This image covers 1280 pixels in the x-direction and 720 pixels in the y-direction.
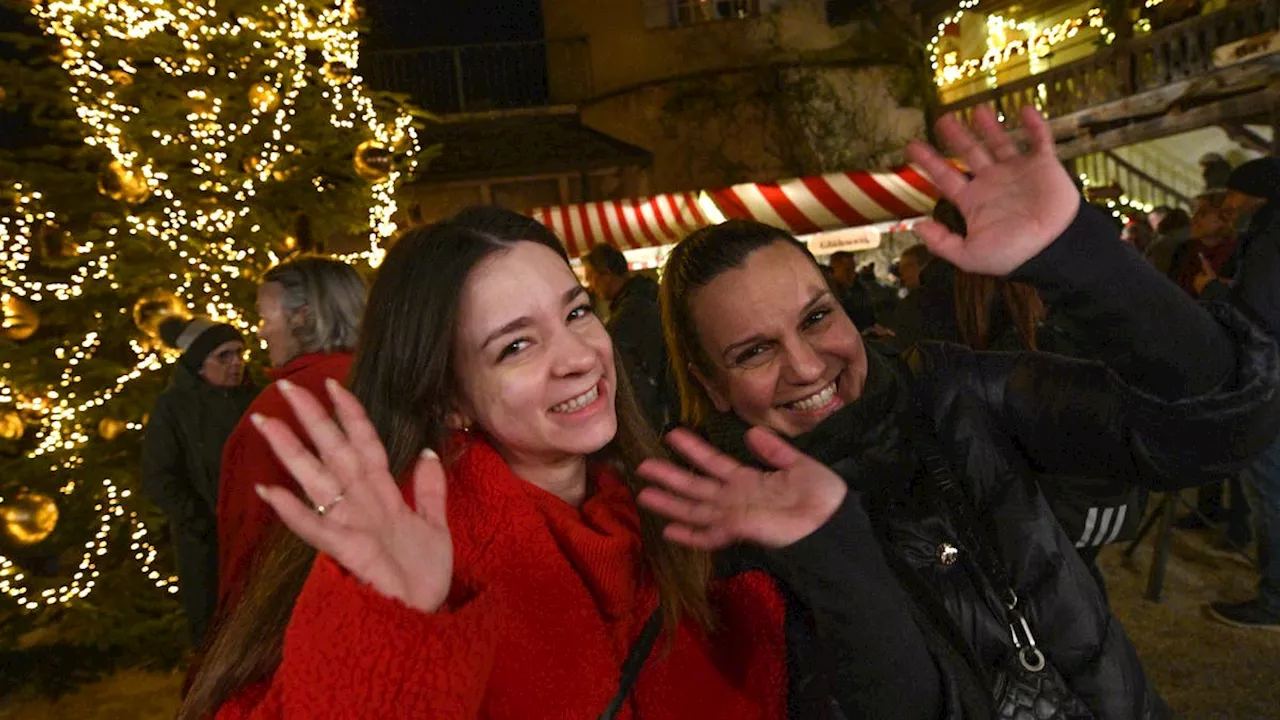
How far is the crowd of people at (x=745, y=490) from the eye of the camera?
1248mm

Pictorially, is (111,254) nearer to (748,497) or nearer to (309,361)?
(309,361)

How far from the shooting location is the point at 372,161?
21.6 ft

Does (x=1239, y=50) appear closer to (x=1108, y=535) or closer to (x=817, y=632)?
(x=1108, y=535)

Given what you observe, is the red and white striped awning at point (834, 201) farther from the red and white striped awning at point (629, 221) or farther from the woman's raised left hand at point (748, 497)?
the woman's raised left hand at point (748, 497)

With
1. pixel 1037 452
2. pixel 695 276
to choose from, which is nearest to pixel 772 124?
pixel 695 276

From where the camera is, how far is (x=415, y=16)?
1967 centimetres

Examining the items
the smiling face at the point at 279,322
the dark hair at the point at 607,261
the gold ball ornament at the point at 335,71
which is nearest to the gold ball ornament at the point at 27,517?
the smiling face at the point at 279,322

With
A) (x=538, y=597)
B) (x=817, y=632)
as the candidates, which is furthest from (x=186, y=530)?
(x=817, y=632)

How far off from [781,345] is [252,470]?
2.12 meters

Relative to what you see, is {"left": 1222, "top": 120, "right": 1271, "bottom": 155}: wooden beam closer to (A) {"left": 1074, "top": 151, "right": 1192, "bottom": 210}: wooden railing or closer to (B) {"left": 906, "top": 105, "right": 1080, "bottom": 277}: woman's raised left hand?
(A) {"left": 1074, "top": 151, "right": 1192, "bottom": 210}: wooden railing

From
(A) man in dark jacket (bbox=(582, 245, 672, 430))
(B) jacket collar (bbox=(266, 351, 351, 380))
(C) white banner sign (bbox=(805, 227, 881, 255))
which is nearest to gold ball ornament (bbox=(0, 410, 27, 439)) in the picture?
(B) jacket collar (bbox=(266, 351, 351, 380))

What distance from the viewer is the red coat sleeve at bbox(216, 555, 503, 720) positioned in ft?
3.87

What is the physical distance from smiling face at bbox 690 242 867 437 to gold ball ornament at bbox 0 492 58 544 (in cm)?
474

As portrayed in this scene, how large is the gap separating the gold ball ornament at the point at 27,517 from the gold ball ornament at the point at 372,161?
3098 millimetres
